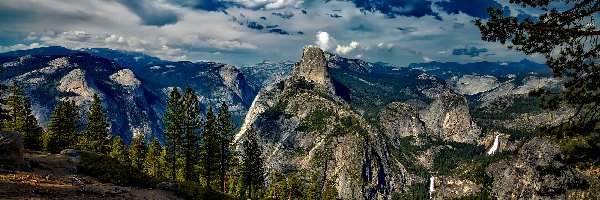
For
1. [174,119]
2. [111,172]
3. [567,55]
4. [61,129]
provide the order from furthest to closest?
A: 1. [61,129]
2. [174,119]
3. [111,172]
4. [567,55]

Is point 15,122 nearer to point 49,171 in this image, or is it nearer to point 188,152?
point 188,152

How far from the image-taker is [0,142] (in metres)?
31.6

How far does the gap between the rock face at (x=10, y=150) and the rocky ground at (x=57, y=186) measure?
3.14 ft

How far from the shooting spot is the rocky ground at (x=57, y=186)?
1035 inches

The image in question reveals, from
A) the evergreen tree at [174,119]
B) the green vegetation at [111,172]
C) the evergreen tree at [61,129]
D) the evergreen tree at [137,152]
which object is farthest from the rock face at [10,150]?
the evergreen tree at [137,152]

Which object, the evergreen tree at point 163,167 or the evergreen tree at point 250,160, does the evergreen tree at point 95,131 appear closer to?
the evergreen tree at point 163,167

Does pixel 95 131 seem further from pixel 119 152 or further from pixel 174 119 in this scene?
pixel 174 119

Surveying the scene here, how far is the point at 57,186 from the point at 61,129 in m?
61.4

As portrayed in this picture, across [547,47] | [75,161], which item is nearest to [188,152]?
[75,161]

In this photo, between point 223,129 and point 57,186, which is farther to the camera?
point 223,129

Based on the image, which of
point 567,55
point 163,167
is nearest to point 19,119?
point 163,167

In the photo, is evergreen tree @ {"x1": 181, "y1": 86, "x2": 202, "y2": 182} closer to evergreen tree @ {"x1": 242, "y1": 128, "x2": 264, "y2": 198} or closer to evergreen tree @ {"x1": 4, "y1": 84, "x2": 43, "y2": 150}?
evergreen tree @ {"x1": 242, "y1": 128, "x2": 264, "y2": 198}

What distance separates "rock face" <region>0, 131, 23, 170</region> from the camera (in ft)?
105

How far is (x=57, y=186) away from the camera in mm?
29188
